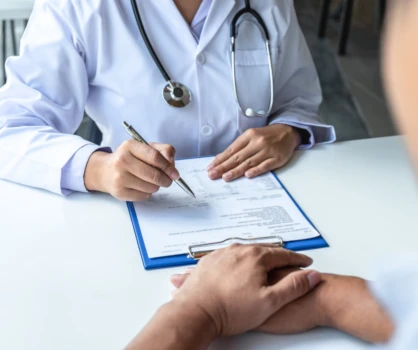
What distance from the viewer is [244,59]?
47.6 inches

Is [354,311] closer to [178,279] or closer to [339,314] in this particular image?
[339,314]

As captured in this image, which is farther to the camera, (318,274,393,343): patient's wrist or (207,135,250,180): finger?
(207,135,250,180): finger

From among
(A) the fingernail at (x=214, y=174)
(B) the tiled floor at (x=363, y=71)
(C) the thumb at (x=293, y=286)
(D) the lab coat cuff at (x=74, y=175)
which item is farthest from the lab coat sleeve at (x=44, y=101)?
(B) the tiled floor at (x=363, y=71)

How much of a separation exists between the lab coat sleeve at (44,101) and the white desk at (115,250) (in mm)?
51

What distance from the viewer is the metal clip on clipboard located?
824 mm

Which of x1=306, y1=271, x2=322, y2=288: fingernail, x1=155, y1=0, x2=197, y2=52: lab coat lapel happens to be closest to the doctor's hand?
x1=155, y1=0, x2=197, y2=52: lab coat lapel

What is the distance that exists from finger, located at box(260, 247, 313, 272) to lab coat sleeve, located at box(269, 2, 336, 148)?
1.52 ft

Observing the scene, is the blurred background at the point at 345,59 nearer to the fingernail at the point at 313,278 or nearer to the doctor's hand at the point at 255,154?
the doctor's hand at the point at 255,154

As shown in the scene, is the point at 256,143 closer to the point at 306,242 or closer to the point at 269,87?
the point at 269,87

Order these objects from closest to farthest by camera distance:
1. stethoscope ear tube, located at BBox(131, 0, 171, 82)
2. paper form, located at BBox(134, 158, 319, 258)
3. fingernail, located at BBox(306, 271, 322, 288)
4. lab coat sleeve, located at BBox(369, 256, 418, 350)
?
lab coat sleeve, located at BBox(369, 256, 418, 350)
fingernail, located at BBox(306, 271, 322, 288)
paper form, located at BBox(134, 158, 319, 258)
stethoscope ear tube, located at BBox(131, 0, 171, 82)

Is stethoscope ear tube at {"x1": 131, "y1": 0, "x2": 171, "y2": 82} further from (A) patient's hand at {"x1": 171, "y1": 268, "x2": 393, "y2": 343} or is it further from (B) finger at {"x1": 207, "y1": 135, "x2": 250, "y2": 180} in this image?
(A) patient's hand at {"x1": 171, "y1": 268, "x2": 393, "y2": 343}

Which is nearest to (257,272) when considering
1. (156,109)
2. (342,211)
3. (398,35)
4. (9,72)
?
(342,211)

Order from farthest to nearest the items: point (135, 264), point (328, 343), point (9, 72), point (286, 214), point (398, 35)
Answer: point (9, 72) → point (286, 214) → point (135, 264) → point (328, 343) → point (398, 35)

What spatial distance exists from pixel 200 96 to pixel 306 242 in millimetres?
435
